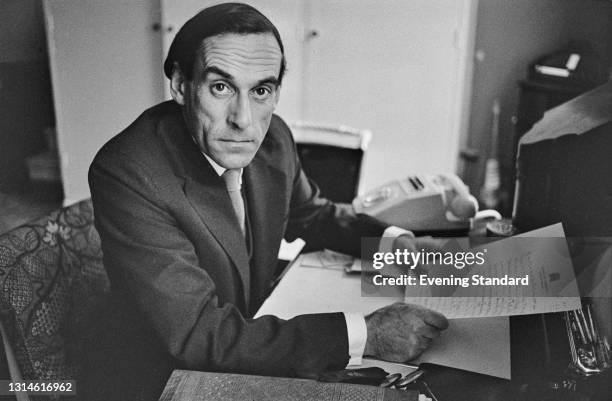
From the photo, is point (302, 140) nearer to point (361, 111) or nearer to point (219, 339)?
point (361, 111)

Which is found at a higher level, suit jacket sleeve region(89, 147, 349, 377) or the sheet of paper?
suit jacket sleeve region(89, 147, 349, 377)

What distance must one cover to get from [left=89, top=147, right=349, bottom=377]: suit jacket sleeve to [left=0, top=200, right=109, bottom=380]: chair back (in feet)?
0.51

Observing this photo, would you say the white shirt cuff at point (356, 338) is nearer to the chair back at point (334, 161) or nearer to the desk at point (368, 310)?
the desk at point (368, 310)

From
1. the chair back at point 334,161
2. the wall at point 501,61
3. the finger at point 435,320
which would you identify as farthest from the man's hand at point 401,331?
the wall at point 501,61

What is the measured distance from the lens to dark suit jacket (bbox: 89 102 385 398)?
77 centimetres

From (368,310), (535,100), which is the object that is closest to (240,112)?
(368,310)

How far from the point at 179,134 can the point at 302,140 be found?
0.76m

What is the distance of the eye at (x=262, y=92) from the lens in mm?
804

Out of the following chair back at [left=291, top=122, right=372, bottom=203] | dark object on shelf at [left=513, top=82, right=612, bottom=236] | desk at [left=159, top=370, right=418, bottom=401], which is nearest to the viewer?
desk at [left=159, top=370, right=418, bottom=401]

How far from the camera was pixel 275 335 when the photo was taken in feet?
2.59

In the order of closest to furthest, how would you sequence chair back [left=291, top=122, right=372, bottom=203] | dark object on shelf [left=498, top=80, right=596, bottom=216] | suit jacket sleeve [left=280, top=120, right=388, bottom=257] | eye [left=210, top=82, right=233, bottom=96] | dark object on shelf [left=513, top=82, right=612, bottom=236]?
eye [left=210, top=82, right=233, bottom=96], dark object on shelf [left=513, top=82, right=612, bottom=236], suit jacket sleeve [left=280, top=120, right=388, bottom=257], chair back [left=291, top=122, right=372, bottom=203], dark object on shelf [left=498, top=80, right=596, bottom=216]

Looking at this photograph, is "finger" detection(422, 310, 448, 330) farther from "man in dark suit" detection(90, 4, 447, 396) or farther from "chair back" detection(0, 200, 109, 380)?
"chair back" detection(0, 200, 109, 380)

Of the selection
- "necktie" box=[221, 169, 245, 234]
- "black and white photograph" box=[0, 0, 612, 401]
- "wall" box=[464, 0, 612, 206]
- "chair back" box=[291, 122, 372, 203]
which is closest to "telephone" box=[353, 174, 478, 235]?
"black and white photograph" box=[0, 0, 612, 401]

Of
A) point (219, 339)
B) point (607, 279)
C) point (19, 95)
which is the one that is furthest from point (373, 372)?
point (19, 95)
